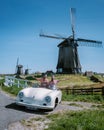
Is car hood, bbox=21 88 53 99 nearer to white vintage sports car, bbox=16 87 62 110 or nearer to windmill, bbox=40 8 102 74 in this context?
white vintage sports car, bbox=16 87 62 110

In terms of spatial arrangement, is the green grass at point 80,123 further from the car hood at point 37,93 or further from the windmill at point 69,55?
the windmill at point 69,55

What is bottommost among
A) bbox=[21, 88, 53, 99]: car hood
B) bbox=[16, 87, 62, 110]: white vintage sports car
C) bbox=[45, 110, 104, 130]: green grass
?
bbox=[45, 110, 104, 130]: green grass

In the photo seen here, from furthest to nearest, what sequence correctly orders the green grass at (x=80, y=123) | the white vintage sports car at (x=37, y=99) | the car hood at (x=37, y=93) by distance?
1. the car hood at (x=37, y=93)
2. the white vintage sports car at (x=37, y=99)
3. the green grass at (x=80, y=123)

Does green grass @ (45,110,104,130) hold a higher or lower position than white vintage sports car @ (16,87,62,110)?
lower

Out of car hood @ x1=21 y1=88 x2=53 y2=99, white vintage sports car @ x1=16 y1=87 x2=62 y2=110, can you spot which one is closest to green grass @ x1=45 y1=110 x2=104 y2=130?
white vintage sports car @ x1=16 y1=87 x2=62 y2=110

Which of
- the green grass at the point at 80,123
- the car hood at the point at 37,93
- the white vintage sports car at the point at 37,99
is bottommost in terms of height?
the green grass at the point at 80,123

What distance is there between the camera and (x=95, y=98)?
15.0m

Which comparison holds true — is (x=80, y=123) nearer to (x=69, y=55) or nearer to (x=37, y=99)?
(x=37, y=99)

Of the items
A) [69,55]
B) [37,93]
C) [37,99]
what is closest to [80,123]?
[37,99]

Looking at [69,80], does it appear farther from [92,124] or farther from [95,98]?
[92,124]

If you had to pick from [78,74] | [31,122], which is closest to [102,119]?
[31,122]

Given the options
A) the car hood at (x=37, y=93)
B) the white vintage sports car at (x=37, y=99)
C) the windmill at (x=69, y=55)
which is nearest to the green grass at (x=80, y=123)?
the white vintage sports car at (x=37, y=99)

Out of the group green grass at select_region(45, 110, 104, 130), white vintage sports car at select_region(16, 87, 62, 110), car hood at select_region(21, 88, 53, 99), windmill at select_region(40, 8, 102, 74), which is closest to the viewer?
green grass at select_region(45, 110, 104, 130)

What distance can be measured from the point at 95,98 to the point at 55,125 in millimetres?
8257
